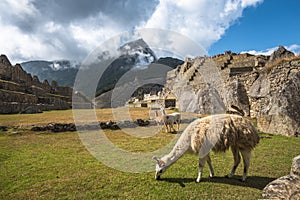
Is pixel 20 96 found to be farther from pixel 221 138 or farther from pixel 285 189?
pixel 285 189

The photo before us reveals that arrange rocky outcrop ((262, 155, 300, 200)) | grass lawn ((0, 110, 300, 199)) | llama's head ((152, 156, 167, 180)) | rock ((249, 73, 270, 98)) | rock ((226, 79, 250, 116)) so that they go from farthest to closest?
rock ((226, 79, 250, 116)), rock ((249, 73, 270, 98)), llama's head ((152, 156, 167, 180)), grass lawn ((0, 110, 300, 199)), rocky outcrop ((262, 155, 300, 200))

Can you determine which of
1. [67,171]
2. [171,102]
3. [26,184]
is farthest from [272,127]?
[171,102]

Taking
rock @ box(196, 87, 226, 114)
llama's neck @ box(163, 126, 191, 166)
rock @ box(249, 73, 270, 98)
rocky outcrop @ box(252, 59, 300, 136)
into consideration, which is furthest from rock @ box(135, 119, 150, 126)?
llama's neck @ box(163, 126, 191, 166)

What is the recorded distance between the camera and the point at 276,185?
3.79 metres

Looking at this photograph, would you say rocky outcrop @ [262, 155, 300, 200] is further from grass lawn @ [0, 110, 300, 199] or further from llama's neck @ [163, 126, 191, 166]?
llama's neck @ [163, 126, 191, 166]

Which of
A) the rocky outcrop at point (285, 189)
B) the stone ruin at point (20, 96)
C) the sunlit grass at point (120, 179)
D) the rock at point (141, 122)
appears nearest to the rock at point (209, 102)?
the rock at point (141, 122)

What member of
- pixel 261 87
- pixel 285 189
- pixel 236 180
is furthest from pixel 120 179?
pixel 261 87

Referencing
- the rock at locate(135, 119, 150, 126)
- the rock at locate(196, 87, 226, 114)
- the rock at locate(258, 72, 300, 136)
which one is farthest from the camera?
the rock at locate(196, 87, 226, 114)

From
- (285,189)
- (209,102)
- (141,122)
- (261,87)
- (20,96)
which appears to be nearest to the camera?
(285,189)

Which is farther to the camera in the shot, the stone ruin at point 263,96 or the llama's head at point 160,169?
the stone ruin at point 263,96

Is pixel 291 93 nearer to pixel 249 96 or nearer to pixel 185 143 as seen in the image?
pixel 249 96

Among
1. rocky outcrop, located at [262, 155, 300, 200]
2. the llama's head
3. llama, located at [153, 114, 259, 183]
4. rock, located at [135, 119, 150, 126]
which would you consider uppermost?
llama, located at [153, 114, 259, 183]

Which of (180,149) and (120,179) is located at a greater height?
(180,149)

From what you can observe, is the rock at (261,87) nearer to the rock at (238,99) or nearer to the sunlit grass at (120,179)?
the rock at (238,99)
